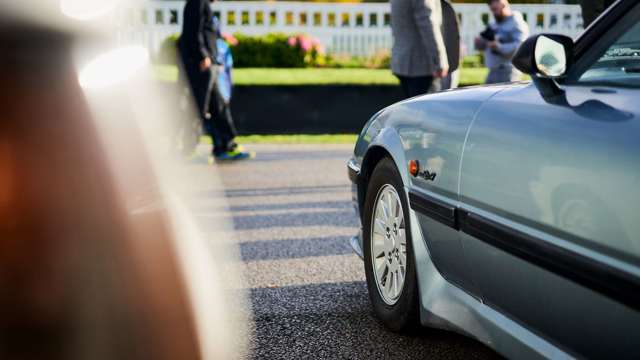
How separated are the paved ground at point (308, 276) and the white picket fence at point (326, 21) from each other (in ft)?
48.8

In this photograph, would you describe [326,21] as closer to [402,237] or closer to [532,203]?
[402,237]

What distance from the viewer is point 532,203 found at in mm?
2816

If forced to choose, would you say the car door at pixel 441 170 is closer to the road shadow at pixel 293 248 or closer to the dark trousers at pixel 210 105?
the road shadow at pixel 293 248

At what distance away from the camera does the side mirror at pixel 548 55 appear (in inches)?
121

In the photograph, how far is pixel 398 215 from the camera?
4078mm

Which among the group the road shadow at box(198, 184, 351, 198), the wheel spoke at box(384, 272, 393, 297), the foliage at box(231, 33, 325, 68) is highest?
the wheel spoke at box(384, 272, 393, 297)

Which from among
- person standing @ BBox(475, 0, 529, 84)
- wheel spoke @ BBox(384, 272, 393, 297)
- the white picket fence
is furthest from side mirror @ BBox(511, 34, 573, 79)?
the white picket fence

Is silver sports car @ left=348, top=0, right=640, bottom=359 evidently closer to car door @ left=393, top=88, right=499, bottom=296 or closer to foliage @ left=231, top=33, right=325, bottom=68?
car door @ left=393, top=88, right=499, bottom=296

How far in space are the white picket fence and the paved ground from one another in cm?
1486

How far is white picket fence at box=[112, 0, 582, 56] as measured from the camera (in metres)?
24.3

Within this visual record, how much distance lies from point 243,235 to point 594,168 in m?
4.36

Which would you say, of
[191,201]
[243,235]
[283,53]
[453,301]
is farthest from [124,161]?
[283,53]

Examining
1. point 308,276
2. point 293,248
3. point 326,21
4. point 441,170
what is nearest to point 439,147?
point 441,170

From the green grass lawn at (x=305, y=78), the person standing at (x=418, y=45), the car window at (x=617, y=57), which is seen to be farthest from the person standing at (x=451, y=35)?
the green grass lawn at (x=305, y=78)
